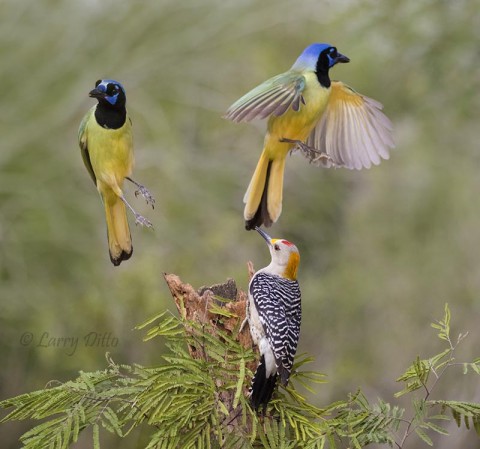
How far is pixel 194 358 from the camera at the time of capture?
3.91 m

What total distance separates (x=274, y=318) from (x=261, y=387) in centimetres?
37

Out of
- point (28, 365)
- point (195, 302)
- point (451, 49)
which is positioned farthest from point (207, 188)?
point (195, 302)

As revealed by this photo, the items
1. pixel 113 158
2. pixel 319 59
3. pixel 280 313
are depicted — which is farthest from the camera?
pixel 280 313

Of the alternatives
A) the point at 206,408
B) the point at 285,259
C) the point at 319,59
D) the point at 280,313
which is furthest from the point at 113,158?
the point at 285,259

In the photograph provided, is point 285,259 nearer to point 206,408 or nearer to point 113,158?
point 206,408

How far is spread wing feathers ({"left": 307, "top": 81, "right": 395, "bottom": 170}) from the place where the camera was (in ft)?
11.7

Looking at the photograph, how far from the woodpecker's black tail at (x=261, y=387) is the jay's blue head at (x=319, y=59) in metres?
1.12

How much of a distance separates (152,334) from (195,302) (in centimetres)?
42

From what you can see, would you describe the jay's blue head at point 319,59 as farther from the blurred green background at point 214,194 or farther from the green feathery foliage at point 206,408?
the blurred green background at point 214,194

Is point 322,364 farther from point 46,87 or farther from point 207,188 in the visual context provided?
point 46,87

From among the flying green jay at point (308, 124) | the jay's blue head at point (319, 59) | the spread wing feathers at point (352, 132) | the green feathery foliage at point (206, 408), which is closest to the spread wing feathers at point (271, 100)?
the flying green jay at point (308, 124)

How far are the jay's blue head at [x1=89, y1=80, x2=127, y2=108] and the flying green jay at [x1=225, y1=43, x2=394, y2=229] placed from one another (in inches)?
13.6

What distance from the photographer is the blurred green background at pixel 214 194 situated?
13664 millimetres

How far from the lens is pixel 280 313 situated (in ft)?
13.5
